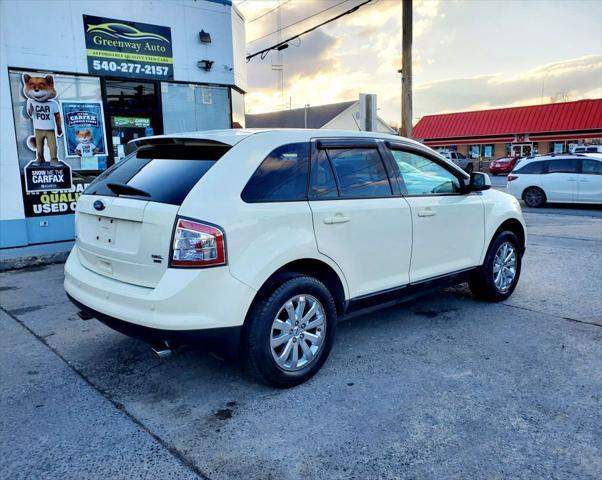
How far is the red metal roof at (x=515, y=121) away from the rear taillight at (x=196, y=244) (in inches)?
1554

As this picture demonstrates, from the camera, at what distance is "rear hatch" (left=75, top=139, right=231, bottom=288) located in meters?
3.14

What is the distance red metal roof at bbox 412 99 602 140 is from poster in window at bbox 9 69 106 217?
36771 mm

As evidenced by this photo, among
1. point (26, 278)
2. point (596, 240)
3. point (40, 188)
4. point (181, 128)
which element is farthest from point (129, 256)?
point (596, 240)

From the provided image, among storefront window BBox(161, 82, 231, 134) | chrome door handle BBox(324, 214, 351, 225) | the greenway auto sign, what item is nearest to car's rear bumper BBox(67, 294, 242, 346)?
chrome door handle BBox(324, 214, 351, 225)

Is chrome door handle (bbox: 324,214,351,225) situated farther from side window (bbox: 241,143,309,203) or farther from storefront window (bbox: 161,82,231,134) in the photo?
storefront window (bbox: 161,82,231,134)

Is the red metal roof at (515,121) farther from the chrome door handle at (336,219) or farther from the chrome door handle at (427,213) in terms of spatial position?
the chrome door handle at (336,219)

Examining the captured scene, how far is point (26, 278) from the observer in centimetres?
680

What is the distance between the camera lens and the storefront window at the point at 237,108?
1112cm

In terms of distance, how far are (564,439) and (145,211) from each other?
2848 mm

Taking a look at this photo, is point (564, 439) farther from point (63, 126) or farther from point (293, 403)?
point (63, 126)

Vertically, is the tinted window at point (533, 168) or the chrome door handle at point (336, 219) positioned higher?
the tinted window at point (533, 168)

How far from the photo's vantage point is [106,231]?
11.5 ft

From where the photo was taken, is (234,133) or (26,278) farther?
(26,278)

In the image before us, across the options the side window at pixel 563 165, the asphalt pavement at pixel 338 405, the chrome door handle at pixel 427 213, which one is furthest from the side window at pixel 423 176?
the side window at pixel 563 165
